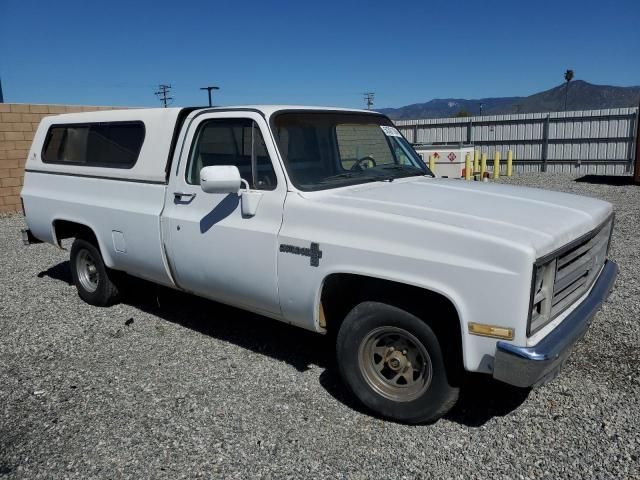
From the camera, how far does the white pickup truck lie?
9.32 ft

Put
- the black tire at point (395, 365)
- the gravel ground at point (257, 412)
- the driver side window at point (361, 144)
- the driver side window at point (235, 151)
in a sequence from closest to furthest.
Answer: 1. the gravel ground at point (257, 412)
2. the black tire at point (395, 365)
3. the driver side window at point (235, 151)
4. the driver side window at point (361, 144)

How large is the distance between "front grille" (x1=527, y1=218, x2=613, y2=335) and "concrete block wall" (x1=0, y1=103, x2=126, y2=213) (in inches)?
478

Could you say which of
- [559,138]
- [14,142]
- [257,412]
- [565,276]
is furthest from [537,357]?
[559,138]

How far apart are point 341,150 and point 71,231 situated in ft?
10.7

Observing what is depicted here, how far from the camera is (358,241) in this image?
325 cm

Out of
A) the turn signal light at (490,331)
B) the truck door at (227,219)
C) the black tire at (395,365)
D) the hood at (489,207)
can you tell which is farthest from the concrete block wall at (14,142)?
the turn signal light at (490,331)

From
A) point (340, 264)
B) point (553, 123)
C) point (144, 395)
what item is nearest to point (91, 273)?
point (144, 395)

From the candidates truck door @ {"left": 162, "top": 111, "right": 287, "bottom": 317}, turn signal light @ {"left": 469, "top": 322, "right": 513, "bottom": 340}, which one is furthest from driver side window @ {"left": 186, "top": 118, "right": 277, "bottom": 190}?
turn signal light @ {"left": 469, "top": 322, "right": 513, "bottom": 340}

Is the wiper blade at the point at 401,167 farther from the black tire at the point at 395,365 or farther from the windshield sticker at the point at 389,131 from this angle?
the black tire at the point at 395,365

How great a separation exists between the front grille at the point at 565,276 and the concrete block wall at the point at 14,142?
1214 centimetres

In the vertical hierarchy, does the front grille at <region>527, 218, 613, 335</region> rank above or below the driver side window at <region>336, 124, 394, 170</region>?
below

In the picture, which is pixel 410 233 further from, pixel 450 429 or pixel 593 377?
pixel 593 377

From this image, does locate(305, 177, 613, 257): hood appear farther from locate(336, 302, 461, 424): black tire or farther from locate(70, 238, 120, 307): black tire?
locate(70, 238, 120, 307): black tire

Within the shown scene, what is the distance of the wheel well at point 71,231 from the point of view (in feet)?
18.0
